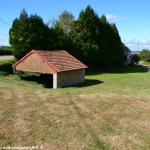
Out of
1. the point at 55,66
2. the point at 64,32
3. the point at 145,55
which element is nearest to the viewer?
the point at 55,66

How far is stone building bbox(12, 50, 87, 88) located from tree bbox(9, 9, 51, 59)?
6.83 meters

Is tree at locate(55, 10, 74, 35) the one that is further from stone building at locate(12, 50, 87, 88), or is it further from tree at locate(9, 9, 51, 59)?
stone building at locate(12, 50, 87, 88)

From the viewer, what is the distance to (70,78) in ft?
112

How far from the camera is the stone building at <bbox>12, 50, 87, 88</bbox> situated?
31.4 metres

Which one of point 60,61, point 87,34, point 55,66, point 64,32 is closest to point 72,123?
point 55,66

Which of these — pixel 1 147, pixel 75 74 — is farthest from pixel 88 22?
pixel 1 147

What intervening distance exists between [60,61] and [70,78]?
7.58 ft

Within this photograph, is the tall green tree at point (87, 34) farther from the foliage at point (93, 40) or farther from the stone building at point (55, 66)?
the stone building at point (55, 66)

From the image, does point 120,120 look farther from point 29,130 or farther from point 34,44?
point 34,44

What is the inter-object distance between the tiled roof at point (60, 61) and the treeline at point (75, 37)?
742 cm

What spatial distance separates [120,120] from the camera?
48.3 ft

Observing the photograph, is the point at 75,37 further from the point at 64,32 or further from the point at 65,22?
the point at 65,22

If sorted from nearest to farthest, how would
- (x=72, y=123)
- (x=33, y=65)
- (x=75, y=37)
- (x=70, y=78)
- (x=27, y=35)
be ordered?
(x=72, y=123) → (x=33, y=65) → (x=70, y=78) → (x=27, y=35) → (x=75, y=37)

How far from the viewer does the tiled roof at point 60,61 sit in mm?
32094
